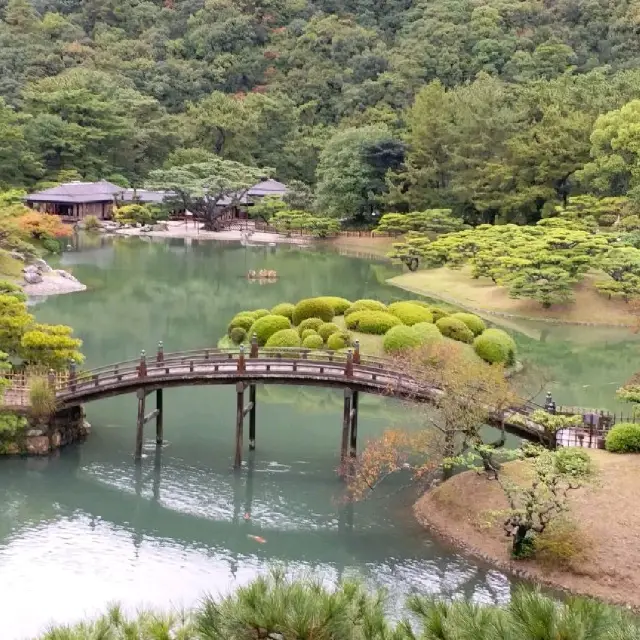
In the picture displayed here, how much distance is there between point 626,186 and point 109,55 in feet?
218

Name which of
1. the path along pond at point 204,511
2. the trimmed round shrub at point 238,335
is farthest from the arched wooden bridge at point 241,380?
the trimmed round shrub at point 238,335

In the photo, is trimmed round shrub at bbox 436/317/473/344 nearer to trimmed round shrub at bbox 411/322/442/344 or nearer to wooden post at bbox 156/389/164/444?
trimmed round shrub at bbox 411/322/442/344

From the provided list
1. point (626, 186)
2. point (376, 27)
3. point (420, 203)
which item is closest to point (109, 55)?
point (376, 27)

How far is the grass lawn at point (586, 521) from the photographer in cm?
1823

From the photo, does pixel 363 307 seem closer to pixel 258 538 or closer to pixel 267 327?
pixel 267 327

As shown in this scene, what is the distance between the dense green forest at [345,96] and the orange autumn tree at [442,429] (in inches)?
1288

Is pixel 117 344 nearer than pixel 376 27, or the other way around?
pixel 117 344

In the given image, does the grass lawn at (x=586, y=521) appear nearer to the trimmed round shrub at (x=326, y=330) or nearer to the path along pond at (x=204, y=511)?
the path along pond at (x=204, y=511)

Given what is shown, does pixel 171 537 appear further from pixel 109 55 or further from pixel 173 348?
pixel 109 55

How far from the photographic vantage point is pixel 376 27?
379 feet

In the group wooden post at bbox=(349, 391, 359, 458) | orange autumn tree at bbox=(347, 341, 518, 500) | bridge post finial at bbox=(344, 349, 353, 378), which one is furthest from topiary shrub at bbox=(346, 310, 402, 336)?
bridge post finial at bbox=(344, 349, 353, 378)

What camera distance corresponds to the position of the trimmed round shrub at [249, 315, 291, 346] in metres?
35.1

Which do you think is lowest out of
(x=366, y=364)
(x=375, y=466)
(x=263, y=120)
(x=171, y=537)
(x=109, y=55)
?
(x=171, y=537)

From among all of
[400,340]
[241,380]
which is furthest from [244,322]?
[241,380]
